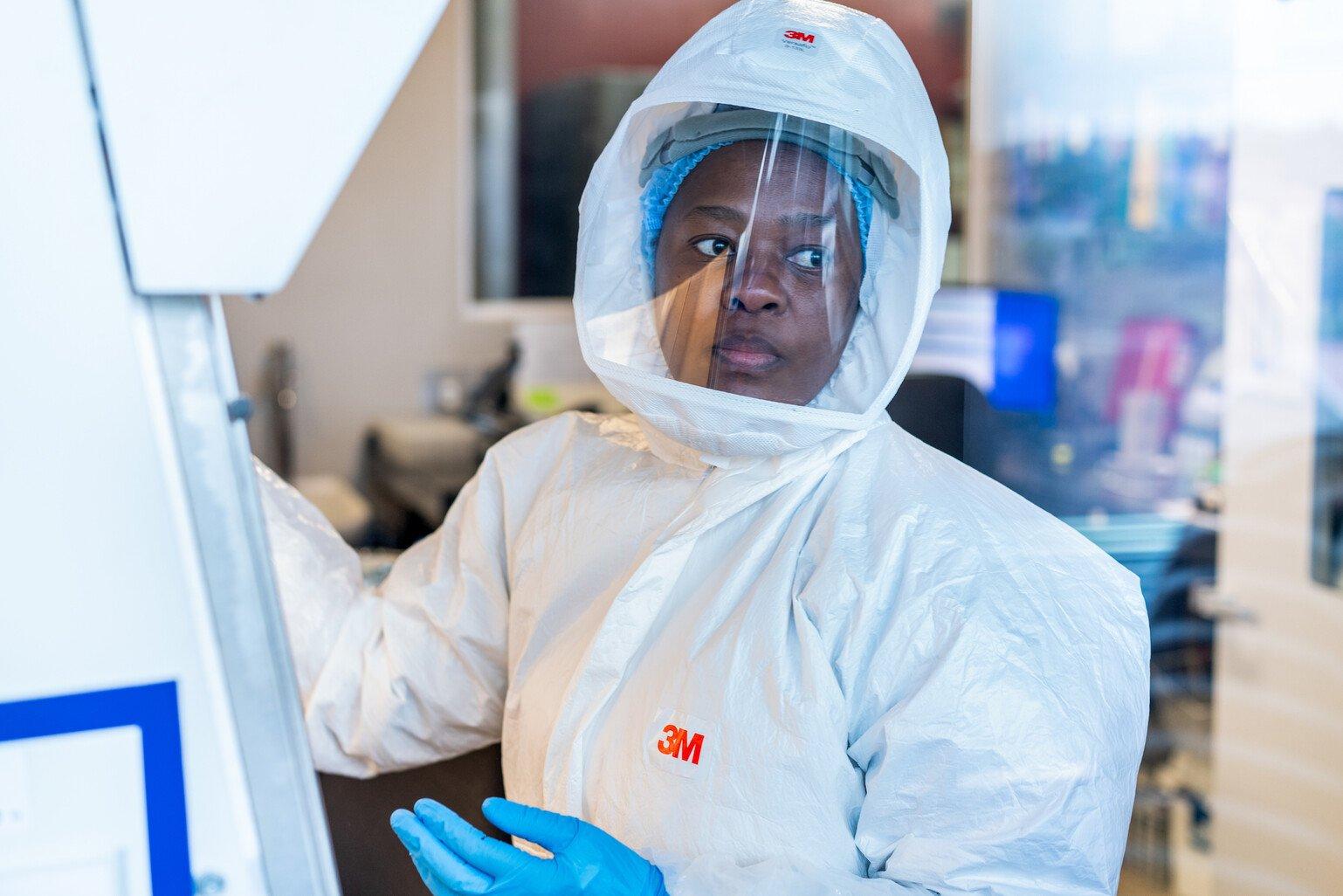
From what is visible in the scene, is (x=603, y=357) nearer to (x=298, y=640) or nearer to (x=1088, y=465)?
(x=298, y=640)

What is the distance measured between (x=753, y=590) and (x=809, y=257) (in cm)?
29

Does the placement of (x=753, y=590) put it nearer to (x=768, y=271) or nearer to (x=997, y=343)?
(x=768, y=271)

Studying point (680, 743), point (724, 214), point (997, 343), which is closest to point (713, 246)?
point (724, 214)

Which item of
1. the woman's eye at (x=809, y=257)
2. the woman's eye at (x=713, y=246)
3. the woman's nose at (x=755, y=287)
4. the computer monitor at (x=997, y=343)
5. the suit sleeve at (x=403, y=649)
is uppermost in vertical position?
the woman's eye at (x=713, y=246)

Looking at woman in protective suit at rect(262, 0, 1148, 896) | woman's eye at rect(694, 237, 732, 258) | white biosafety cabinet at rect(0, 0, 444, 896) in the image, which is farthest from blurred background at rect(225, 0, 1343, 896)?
white biosafety cabinet at rect(0, 0, 444, 896)

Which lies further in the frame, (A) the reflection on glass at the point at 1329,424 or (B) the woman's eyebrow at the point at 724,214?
(A) the reflection on glass at the point at 1329,424

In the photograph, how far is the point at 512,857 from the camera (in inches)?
27.8

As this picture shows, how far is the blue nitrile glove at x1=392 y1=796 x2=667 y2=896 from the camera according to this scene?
2.31 feet

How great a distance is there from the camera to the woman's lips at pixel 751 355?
0.97 metres

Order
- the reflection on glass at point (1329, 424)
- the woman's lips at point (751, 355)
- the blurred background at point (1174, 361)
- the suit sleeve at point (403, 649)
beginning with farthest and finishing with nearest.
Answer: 1. the reflection on glass at point (1329, 424)
2. the blurred background at point (1174, 361)
3. the suit sleeve at point (403, 649)
4. the woman's lips at point (751, 355)

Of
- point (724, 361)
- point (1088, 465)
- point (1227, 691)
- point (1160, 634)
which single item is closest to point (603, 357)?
point (724, 361)

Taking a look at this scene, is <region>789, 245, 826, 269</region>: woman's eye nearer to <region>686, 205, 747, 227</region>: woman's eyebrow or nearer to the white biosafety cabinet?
<region>686, 205, 747, 227</region>: woman's eyebrow

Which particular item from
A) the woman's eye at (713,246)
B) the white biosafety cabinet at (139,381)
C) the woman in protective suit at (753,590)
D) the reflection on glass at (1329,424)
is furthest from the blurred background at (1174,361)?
the white biosafety cabinet at (139,381)

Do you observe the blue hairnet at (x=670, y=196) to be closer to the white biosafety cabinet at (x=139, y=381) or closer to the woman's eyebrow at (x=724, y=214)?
the woman's eyebrow at (x=724, y=214)
